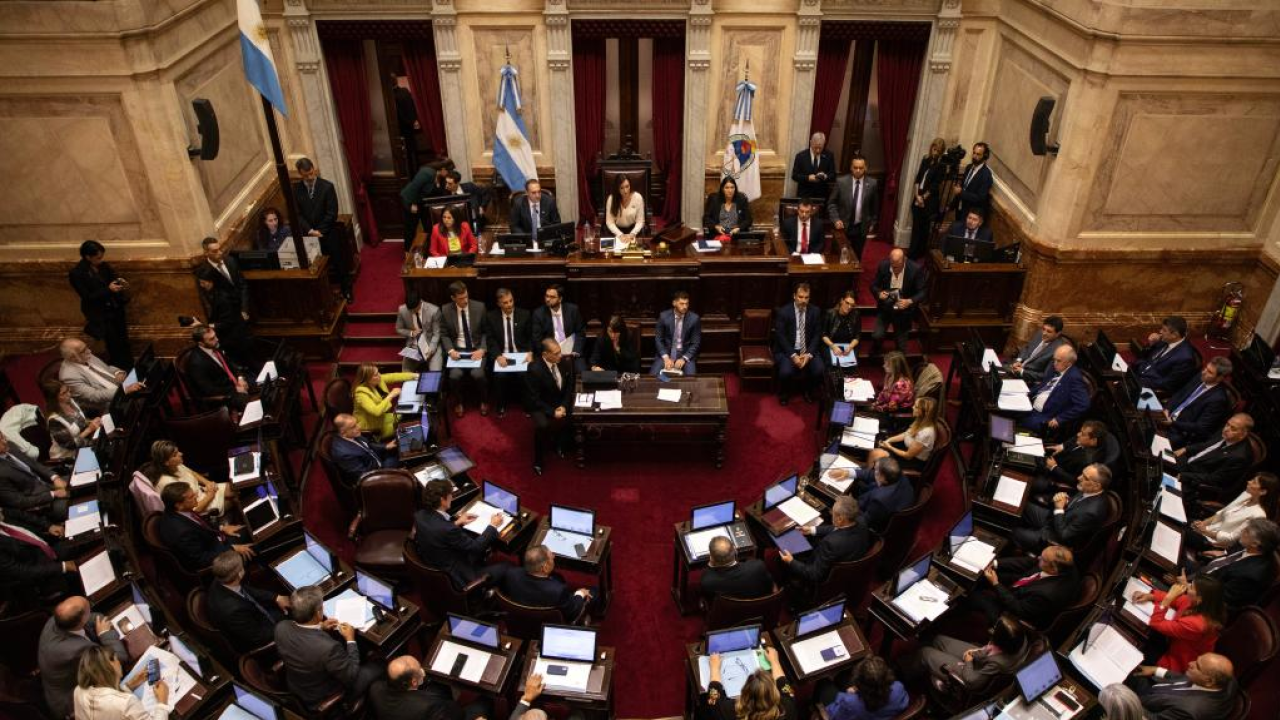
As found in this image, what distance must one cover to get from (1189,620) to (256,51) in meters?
9.18

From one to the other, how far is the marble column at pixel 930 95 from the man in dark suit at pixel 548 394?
5838mm

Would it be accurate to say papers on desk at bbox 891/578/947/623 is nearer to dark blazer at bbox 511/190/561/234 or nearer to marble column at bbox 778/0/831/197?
dark blazer at bbox 511/190/561/234

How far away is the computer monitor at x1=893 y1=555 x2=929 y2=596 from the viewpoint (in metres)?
6.56

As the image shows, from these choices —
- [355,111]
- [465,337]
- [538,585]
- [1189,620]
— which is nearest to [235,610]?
[538,585]

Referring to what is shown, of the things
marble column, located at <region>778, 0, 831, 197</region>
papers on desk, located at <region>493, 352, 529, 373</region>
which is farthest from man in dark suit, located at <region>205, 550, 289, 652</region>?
marble column, located at <region>778, 0, 831, 197</region>

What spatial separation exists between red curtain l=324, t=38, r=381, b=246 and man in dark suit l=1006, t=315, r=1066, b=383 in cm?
838

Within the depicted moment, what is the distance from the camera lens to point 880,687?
211 inches

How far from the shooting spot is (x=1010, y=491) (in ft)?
24.3

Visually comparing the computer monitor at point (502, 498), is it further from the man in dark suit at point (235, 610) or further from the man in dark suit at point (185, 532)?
the man in dark suit at point (185, 532)

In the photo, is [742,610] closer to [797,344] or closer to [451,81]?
[797,344]

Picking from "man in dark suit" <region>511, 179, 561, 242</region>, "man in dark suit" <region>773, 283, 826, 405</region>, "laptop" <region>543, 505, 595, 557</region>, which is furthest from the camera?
"man in dark suit" <region>511, 179, 561, 242</region>

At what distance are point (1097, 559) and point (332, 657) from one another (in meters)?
6.19

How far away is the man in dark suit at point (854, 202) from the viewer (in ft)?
35.4

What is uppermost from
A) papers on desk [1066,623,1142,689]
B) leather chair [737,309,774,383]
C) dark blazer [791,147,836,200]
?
dark blazer [791,147,836,200]
